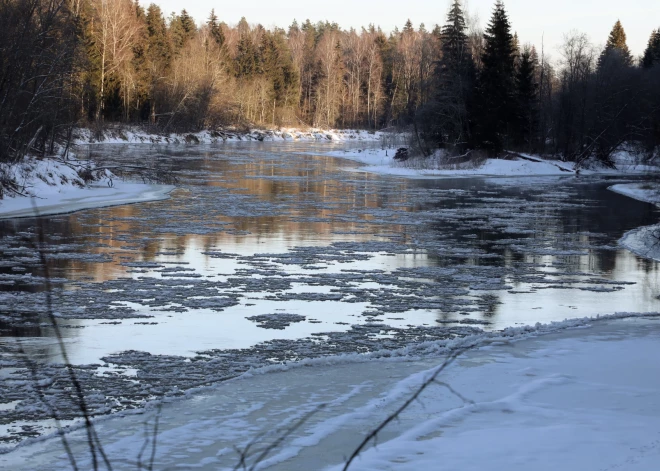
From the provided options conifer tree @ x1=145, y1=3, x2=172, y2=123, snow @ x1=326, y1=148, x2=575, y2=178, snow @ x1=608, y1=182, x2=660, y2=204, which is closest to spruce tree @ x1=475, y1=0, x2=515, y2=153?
snow @ x1=326, y1=148, x2=575, y2=178

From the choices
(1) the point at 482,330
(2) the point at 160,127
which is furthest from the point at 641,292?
(2) the point at 160,127

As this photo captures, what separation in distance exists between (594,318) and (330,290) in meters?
3.92

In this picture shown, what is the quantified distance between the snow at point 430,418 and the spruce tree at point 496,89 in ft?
148

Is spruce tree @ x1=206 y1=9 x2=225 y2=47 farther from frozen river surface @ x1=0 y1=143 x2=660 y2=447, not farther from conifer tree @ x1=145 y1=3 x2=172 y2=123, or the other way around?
frozen river surface @ x1=0 y1=143 x2=660 y2=447

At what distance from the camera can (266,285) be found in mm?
12461

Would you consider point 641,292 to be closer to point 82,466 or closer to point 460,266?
point 460,266

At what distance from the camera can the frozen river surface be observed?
26.1 ft

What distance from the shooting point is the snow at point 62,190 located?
899 inches

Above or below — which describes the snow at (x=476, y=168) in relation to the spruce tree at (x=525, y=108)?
below

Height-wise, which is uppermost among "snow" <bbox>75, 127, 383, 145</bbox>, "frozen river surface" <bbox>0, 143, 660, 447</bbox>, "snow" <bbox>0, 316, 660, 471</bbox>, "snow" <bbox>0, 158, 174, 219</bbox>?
"snow" <bbox>75, 127, 383, 145</bbox>

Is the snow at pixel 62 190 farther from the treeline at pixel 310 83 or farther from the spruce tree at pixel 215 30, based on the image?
the spruce tree at pixel 215 30

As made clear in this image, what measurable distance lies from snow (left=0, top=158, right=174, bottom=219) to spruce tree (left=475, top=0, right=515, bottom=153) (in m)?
28.1

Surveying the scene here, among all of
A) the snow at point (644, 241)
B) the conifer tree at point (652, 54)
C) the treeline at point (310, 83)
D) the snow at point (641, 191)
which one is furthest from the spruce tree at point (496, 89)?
the snow at point (644, 241)

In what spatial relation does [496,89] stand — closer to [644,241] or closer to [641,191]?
[641,191]
